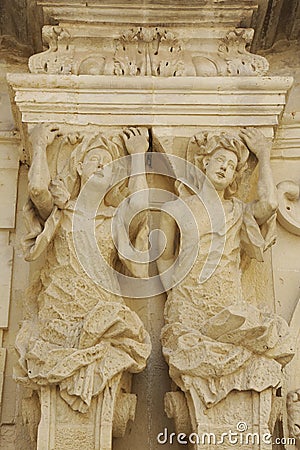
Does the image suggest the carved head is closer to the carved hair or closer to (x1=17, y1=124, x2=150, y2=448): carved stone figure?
(x1=17, y1=124, x2=150, y2=448): carved stone figure

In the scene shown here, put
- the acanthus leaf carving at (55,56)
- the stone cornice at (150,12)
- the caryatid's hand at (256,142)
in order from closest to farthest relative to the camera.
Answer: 1. the caryatid's hand at (256,142)
2. the acanthus leaf carving at (55,56)
3. the stone cornice at (150,12)

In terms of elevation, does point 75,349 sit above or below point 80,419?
above

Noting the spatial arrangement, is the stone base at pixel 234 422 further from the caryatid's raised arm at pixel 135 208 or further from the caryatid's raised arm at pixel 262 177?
the caryatid's raised arm at pixel 262 177

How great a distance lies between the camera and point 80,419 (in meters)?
4.21

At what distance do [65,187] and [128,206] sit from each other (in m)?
0.32

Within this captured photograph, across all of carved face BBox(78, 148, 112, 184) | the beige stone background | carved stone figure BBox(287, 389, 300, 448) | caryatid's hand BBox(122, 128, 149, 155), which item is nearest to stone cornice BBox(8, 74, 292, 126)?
caryatid's hand BBox(122, 128, 149, 155)

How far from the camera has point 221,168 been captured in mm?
4738

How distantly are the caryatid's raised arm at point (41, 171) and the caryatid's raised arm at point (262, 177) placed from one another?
0.96 metres

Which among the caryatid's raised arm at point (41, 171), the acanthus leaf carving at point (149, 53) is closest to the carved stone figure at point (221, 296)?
the acanthus leaf carving at point (149, 53)

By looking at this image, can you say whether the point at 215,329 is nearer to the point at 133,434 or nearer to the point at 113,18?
the point at 133,434

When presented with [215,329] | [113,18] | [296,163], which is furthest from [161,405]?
[113,18]

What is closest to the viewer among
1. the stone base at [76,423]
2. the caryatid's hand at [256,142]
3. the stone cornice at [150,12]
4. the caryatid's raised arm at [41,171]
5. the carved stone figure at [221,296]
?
the stone base at [76,423]

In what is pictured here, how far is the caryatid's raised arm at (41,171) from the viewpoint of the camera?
457cm

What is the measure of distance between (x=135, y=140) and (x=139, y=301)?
31.4 inches
